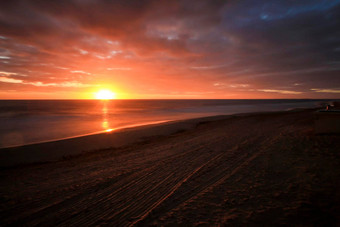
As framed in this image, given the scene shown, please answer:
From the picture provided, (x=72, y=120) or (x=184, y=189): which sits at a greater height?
(x=184, y=189)

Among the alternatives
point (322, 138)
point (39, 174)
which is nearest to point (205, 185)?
point (39, 174)

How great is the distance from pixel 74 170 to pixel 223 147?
25.0ft

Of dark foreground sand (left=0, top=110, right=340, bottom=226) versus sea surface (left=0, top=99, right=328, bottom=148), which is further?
sea surface (left=0, top=99, right=328, bottom=148)

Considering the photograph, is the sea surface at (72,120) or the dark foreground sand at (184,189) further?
the sea surface at (72,120)

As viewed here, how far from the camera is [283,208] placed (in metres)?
3.99

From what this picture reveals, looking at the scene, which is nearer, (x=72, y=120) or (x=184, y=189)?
(x=184, y=189)

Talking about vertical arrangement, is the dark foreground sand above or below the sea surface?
above

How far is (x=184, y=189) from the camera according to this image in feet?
17.0

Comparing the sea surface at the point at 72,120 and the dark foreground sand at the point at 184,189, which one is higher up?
the dark foreground sand at the point at 184,189

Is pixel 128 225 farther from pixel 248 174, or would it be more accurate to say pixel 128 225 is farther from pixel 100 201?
pixel 248 174

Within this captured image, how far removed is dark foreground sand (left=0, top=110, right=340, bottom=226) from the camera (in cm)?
392

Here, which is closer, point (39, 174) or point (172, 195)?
point (172, 195)

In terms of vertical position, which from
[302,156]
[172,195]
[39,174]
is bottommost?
[39,174]

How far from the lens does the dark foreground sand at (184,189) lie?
12.9ft
